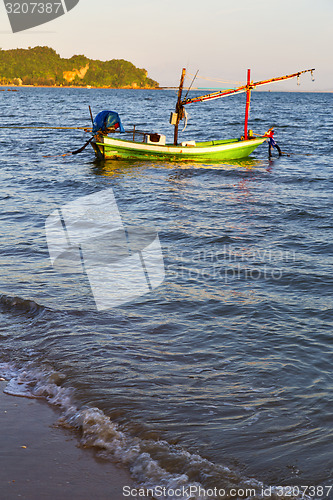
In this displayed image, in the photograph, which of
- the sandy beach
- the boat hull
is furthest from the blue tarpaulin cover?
the sandy beach

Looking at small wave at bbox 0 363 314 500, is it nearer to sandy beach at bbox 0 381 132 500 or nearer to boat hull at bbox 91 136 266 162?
sandy beach at bbox 0 381 132 500

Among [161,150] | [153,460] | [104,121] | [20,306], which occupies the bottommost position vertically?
[153,460]

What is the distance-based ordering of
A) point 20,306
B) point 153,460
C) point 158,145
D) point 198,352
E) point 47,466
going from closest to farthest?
point 47,466 < point 153,460 < point 198,352 < point 20,306 < point 158,145

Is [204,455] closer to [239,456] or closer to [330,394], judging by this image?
[239,456]

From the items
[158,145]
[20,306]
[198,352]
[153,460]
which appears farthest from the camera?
[158,145]

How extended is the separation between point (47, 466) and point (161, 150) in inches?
856

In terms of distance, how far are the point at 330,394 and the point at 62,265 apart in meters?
5.81

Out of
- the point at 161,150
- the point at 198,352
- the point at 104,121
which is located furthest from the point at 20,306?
the point at 104,121

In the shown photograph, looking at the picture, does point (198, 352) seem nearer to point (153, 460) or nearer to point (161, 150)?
point (153, 460)

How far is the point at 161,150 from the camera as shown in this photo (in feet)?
81.1

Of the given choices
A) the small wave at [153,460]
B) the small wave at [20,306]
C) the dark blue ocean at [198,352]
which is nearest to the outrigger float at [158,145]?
the dark blue ocean at [198,352]

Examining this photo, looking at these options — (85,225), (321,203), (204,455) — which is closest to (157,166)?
(321,203)

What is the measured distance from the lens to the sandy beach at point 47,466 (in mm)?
3785

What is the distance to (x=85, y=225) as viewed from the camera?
512 inches
